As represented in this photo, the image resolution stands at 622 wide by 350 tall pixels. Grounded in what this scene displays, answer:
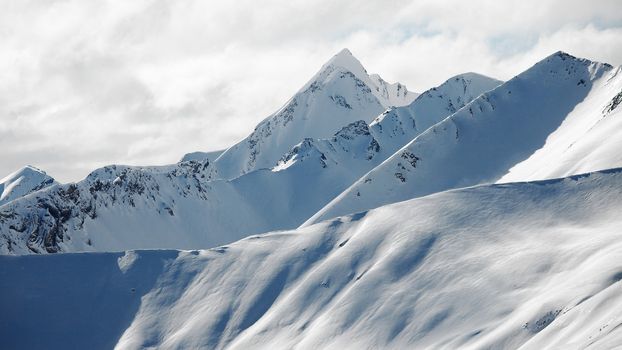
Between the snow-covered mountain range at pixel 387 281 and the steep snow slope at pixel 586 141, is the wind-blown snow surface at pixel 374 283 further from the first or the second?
the steep snow slope at pixel 586 141

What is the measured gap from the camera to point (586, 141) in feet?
447

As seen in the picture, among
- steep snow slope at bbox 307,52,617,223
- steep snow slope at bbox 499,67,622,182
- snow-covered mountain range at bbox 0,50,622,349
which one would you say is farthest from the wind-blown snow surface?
steep snow slope at bbox 307,52,617,223

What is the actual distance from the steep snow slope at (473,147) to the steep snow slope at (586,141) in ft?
11.8

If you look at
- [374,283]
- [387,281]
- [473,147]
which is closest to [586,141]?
[473,147]

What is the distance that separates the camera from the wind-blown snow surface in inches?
2489

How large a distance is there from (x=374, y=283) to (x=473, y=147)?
113 metres

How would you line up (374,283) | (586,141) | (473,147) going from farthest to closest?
1. (473,147)
2. (586,141)
3. (374,283)

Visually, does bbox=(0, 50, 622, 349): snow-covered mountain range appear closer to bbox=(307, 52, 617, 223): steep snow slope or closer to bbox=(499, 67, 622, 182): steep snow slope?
bbox=(499, 67, 622, 182): steep snow slope

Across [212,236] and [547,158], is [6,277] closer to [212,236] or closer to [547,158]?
[212,236]

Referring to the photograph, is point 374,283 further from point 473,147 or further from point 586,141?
point 473,147

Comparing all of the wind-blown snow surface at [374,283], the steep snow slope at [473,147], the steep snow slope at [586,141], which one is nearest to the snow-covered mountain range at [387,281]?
the wind-blown snow surface at [374,283]

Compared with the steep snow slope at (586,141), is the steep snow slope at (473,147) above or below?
above

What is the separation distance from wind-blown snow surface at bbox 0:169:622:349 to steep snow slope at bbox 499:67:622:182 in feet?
117

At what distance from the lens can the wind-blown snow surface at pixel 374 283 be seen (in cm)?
6322
